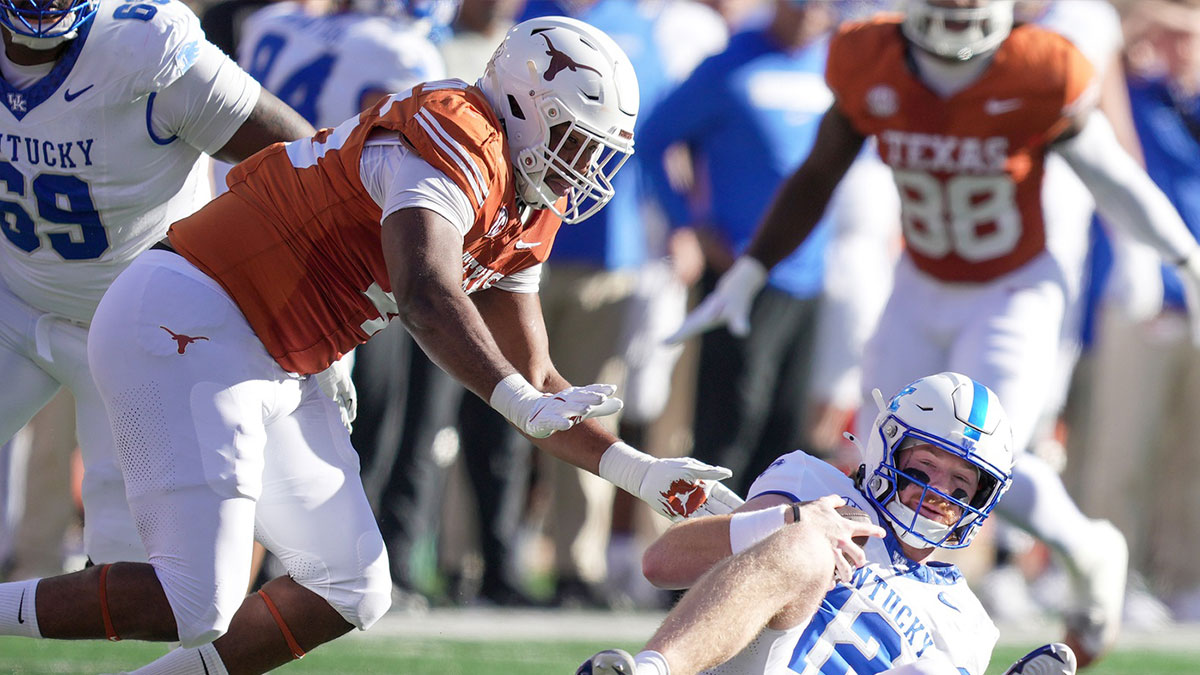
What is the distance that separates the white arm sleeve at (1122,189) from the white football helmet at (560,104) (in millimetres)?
2582

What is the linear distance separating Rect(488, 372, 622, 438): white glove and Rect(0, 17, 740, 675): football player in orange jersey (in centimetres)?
6

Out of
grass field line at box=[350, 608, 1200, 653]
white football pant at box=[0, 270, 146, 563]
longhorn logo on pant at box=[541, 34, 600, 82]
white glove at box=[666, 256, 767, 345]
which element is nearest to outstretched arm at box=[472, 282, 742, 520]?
longhorn logo on pant at box=[541, 34, 600, 82]

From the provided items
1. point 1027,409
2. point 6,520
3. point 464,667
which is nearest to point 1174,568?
point 1027,409

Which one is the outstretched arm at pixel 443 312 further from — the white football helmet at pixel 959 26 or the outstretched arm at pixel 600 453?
the white football helmet at pixel 959 26

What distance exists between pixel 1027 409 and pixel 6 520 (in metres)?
3.77

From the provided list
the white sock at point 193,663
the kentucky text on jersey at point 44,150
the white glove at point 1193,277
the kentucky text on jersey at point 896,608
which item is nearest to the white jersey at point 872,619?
the kentucky text on jersey at point 896,608

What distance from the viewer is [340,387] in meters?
4.13

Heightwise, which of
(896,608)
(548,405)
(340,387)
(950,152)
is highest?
(548,405)

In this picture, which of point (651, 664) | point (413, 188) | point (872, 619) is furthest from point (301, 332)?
point (872, 619)

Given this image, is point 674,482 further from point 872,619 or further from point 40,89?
point 40,89

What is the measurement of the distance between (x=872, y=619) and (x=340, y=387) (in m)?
1.31

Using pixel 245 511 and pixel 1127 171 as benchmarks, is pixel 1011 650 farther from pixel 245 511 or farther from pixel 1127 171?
pixel 245 511

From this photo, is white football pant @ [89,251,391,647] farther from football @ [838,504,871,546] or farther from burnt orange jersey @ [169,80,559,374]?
football @ [838,504,871,546]

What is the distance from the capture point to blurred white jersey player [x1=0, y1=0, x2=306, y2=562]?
418 cm
